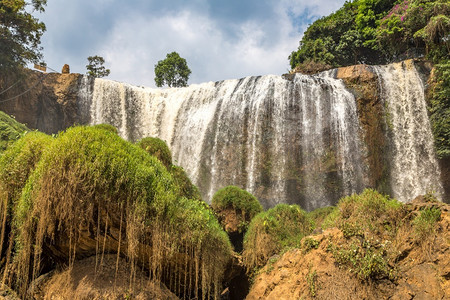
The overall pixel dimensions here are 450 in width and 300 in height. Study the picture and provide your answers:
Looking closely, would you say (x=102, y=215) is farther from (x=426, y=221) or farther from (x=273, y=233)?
(x=426, y=221)

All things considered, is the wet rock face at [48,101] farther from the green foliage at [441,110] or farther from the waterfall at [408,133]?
the green foliage at [441,110]

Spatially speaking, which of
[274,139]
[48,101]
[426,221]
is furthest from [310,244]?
[48,101]

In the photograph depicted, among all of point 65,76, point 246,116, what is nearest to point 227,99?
point 246,116

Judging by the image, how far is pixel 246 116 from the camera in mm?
18812

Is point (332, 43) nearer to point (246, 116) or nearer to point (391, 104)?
point (391, 104)

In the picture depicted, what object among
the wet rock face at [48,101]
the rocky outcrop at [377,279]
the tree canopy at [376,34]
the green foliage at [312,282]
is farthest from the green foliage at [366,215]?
the wet rock face at [48,101]

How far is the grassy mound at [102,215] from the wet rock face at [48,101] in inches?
714

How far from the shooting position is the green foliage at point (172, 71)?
39781 millimetres

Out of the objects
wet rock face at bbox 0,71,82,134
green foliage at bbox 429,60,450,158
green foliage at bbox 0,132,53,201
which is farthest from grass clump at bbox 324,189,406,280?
wet rock face at bbox 0,71,82,134

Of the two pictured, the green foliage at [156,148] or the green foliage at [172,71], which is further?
the green foliage at [172,71]

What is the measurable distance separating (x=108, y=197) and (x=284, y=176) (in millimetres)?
12923

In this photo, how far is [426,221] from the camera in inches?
228

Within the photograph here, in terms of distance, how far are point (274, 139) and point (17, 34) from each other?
1704cm

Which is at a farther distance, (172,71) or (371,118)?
(172,71)
